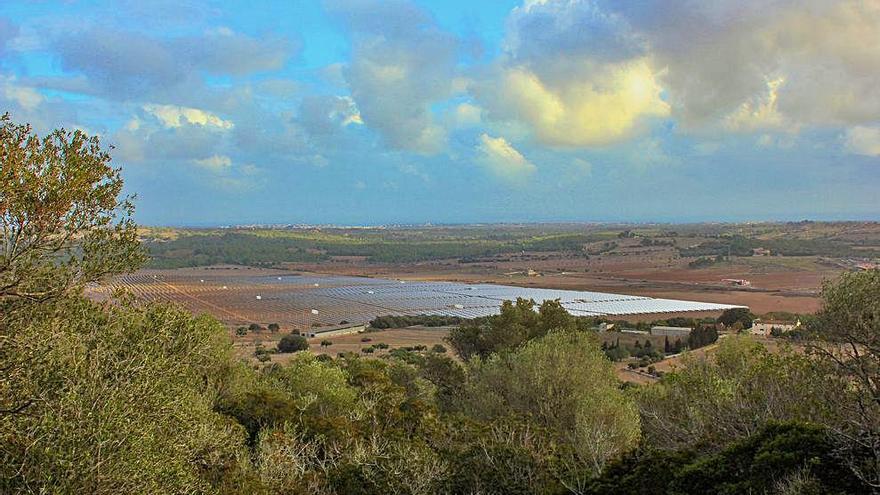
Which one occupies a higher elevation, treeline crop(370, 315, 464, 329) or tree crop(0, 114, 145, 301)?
tree crop(0, 114, 145, 301)

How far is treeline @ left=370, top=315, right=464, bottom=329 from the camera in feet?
274

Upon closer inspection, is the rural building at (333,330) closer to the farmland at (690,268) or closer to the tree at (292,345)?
the tree at (292,345)

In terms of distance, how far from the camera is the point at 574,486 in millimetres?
16203

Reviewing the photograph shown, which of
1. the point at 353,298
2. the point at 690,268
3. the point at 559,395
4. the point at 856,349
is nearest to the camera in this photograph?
the point at 856,349

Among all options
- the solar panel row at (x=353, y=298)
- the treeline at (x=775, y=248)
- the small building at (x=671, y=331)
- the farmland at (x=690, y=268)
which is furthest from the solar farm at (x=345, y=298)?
the treeline at (x=775, y=248)

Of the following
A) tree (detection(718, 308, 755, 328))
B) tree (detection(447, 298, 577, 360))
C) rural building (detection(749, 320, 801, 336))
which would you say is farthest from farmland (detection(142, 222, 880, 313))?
tree (detection(447, 298, 577, 360))

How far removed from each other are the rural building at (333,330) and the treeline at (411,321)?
2.36 metres

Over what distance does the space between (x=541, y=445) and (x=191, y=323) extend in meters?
11.3

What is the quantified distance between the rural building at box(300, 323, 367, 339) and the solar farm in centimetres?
604

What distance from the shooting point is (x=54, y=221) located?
1182 centimetres

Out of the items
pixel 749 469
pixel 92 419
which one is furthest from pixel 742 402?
pixel 92 419

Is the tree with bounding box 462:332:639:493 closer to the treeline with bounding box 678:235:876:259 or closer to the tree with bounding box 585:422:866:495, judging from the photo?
the tree with bounding box 585:422:866:495

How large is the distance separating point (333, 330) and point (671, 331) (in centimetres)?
3972

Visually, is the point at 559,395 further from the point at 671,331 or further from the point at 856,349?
the point at 671,331
